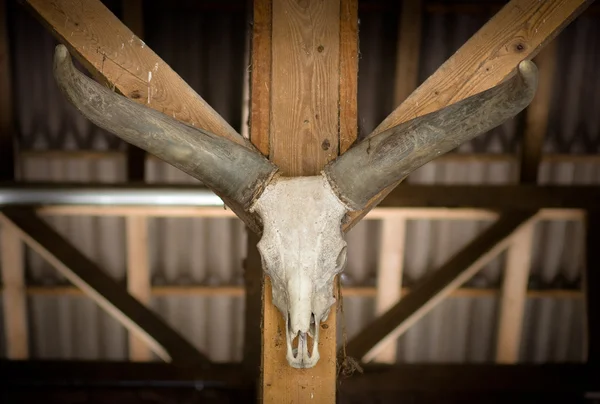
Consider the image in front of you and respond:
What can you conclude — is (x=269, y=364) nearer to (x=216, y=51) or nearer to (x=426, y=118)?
(x=426, y=118)

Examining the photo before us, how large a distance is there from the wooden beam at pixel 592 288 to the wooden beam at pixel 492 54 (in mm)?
3105

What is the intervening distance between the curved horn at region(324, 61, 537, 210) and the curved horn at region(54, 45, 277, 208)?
0.77ft

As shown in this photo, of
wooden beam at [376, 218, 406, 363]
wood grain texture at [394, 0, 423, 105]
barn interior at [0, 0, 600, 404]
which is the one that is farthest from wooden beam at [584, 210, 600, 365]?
wood grain texture at [394, 0, 423, 105]

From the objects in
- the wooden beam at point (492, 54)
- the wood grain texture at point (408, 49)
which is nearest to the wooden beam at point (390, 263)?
the wood grain texture at point (408, 49)

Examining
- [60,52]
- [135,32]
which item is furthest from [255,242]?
[60,52]

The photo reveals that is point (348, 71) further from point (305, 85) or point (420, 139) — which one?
point (420, 139)

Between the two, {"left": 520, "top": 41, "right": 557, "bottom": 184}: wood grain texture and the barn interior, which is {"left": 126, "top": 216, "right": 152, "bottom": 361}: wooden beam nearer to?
the barn interior

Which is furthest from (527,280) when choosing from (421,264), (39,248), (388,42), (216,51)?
(39,248)

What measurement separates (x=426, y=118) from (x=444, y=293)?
3109 millimetres

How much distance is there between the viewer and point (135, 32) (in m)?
4.18

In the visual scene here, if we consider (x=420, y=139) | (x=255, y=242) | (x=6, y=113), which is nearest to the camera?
(x=420, y=139)

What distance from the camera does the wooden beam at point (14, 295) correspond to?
459 centimetres

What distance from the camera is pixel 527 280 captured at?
4.84 m

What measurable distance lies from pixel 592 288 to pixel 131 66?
409cm
